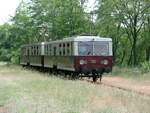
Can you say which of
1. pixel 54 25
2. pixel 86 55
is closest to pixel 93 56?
pixel 86 55

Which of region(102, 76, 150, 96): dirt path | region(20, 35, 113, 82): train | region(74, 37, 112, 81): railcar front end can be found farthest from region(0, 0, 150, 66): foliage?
region(102, 76, 150, 96): dirt path

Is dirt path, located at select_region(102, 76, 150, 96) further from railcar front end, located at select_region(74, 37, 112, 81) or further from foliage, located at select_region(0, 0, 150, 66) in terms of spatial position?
foliage, located at select_region(0, 0, 150, 66)

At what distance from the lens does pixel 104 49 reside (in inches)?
773

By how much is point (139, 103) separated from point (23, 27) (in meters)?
31.4

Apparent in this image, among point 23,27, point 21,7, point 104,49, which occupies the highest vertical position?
point 21,7

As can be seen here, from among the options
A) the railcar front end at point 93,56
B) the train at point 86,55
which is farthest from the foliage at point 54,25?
the railcar front end at point 93,56

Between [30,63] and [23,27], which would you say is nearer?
[30,63]

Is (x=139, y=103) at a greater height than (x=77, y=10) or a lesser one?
lesser

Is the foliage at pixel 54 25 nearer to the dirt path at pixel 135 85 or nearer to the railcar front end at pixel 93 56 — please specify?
the railcar front end at pixel 93 56

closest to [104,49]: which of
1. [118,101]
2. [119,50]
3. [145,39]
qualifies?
[118,101]

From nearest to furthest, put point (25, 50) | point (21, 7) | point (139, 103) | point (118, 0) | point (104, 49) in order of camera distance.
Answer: point (139, 103) → point (104, 49) → point (118, 0) → point (25, 50) → point (21, 7)

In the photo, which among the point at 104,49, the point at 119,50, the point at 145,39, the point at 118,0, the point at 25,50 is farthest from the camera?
the point at 119,50

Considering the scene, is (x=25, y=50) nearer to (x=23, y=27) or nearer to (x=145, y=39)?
(x=23, y=27)

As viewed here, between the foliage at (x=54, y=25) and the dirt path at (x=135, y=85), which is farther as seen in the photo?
the foliage at (x=54, y=25)
